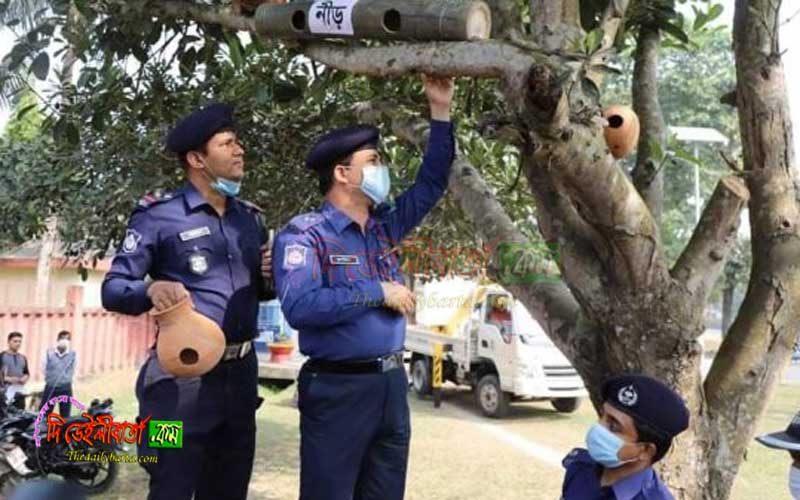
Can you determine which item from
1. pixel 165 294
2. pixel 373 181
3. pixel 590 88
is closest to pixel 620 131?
pixel 590 88

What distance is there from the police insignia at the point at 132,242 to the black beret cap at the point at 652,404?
153 centimetres

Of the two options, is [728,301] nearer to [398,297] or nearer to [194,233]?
[398,297]

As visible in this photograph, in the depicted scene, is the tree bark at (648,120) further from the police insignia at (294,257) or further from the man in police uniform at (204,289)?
the man in police uniform at (204,289)

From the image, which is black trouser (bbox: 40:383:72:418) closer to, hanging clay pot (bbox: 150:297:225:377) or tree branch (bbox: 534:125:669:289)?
hanging clay pot (bbox: 150:297:225:377)

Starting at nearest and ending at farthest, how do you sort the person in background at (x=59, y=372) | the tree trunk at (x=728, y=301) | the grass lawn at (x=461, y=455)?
the grass lawn at (x=461, y=455) < the person in background at (x=59, y=372) < the tree trunk at (x=728, y=301)

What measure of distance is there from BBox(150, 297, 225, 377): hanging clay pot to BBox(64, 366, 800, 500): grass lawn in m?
4.98

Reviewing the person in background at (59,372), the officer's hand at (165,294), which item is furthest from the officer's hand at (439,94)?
the person in background at (59,372)

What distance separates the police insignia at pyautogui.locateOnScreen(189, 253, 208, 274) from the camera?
2.59 meters

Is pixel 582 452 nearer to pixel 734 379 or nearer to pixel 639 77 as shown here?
pixel 734 379

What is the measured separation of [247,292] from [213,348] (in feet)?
1.07

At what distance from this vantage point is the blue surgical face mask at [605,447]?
7.14 ft

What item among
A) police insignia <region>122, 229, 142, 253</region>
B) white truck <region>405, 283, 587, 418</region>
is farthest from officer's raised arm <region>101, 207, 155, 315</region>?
white truck <region>405, 283, 587, 418</region>

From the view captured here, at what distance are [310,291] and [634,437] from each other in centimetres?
100

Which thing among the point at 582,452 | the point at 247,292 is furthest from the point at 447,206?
the point at 582,452
